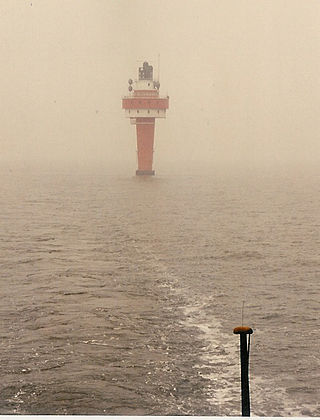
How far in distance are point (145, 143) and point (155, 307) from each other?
4.61 meters

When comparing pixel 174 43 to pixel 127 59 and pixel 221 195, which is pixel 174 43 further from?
pixel 221 195

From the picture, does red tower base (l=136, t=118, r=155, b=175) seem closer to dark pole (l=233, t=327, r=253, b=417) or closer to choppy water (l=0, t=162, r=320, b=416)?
choppy water (l=0, t=162, r=320, b=416)

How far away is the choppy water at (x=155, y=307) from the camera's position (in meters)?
6.04

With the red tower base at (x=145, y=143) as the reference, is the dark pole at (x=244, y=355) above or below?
below

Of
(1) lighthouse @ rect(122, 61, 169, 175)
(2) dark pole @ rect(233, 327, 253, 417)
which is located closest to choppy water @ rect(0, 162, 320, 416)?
(1) lighthouse @ rect(122, 61, 169, 175)

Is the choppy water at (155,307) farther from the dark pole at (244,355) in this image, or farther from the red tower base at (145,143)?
the dark pole at (244,355)

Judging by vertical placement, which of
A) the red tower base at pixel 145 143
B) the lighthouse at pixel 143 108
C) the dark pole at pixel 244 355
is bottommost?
the dark pole at pixel 244 355

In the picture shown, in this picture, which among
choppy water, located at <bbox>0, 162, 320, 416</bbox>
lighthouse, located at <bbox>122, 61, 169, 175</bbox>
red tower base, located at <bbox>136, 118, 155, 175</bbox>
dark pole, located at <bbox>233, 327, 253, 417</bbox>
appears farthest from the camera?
lighthouse, located at <bbox>122, 61, 169, 175</bbox>

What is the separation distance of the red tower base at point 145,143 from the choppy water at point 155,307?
1.45ft

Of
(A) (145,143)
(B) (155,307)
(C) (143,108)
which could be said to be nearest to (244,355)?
(B) (155,307)

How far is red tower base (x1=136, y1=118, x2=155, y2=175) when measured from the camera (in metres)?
11.4

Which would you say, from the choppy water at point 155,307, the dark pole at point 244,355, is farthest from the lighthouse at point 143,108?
the dark pole at point 244,355

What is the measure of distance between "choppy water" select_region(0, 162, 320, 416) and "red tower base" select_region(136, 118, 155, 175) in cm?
44

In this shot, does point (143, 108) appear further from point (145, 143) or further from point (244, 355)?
point (244, 355)
